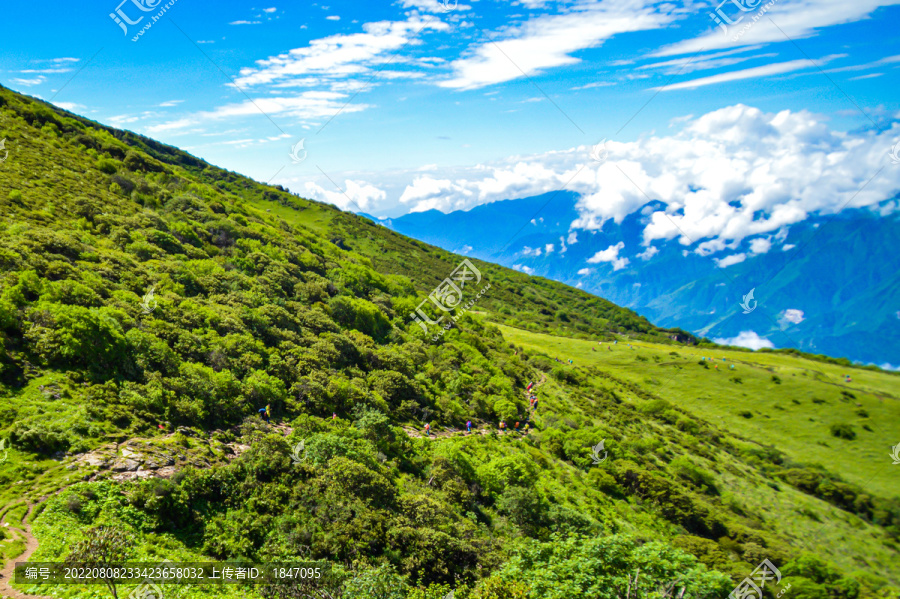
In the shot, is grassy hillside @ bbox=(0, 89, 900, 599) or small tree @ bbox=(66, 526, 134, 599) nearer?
small tree @ bbox=(66, 526, 134, 599)

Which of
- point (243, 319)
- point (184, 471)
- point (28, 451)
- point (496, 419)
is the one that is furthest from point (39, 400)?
point (496, 419)

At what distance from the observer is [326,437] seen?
70.6 ft

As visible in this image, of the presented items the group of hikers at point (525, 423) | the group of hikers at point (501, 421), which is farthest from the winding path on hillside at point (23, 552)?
the group of hikers at point (525, 423)

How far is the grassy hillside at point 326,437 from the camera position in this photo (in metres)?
14.4

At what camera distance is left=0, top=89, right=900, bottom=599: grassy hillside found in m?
14.4

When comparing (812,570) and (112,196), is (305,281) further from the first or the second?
(812,570)

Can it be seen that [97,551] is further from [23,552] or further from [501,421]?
[501,421]

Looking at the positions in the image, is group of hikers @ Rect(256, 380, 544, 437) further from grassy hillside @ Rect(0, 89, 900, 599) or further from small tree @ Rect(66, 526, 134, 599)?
small tree @ Rect(66, 526, 134, 599)

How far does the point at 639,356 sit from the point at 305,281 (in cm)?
7630

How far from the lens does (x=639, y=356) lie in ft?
291

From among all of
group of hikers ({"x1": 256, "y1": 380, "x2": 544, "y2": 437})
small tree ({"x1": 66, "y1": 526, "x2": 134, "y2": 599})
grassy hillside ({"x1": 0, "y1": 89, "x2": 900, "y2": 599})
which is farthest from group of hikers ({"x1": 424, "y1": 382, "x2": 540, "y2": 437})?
small tree ({"x1": 66, "y1": 526, "x2": 134, "y2": 599})

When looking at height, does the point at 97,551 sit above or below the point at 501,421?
below

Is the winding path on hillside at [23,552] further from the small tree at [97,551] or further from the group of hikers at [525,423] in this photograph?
the group of hikers at [525,423]

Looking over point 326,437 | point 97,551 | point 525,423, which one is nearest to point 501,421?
point 525,423
